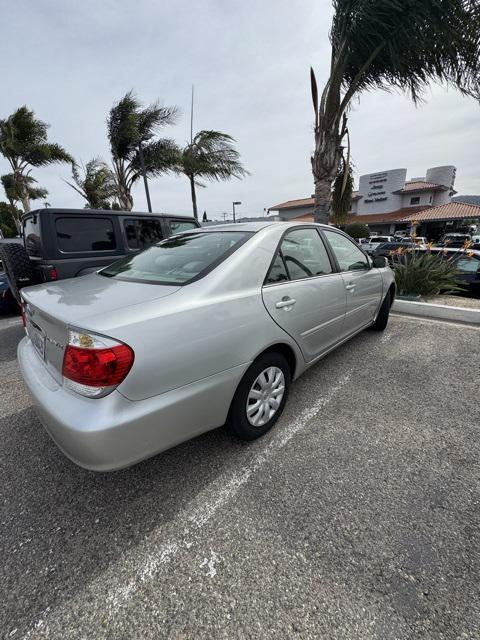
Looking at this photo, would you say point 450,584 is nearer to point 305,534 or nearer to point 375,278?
point 305,534

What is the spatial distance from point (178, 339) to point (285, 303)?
0.94 metres

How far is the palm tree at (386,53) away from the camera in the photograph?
204 inches

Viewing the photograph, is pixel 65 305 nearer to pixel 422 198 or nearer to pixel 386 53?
pixel 386 53

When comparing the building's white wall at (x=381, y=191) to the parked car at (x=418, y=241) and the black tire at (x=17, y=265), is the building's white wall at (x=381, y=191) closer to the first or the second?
the parked car at (x=418, y=241)

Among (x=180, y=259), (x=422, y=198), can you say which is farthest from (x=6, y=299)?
(x=422, y=198)

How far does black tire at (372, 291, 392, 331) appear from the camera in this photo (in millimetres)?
4261

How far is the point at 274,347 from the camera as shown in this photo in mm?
2238

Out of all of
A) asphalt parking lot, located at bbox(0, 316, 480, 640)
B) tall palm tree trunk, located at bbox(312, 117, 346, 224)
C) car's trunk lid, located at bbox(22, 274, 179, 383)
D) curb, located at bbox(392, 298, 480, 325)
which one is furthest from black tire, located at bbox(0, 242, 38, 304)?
curb, located at bbox(392, 298, 480, 325)

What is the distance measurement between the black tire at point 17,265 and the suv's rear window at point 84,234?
19.2 inches

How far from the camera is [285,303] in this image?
7.32ft

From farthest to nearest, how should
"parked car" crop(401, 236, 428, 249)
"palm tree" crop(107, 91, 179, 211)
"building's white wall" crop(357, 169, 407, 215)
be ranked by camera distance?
"building's white wall" crop(357, 169, 407, 215) < "palm tree" crop(107, 91, 179, 211) < "parked car" crop(401, 236, 428, 249)

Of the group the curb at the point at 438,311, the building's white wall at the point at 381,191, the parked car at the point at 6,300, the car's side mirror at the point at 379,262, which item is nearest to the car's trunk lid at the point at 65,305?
the car's side mirror at the point at 379,262

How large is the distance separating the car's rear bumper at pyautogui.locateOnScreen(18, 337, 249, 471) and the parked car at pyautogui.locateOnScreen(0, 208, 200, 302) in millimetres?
2951

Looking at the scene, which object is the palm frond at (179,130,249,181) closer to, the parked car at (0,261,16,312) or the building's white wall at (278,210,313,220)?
the parked car at (0,261,16,312)
